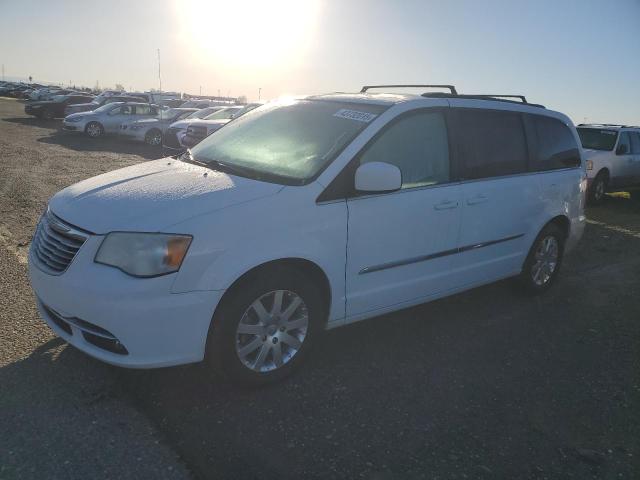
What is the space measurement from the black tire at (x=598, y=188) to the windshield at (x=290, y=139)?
9.38 meters

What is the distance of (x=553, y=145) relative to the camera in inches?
197

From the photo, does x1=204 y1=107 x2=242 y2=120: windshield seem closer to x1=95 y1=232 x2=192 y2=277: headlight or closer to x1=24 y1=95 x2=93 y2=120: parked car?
x1=24 y1=95 x2=93 y2=120: parked car

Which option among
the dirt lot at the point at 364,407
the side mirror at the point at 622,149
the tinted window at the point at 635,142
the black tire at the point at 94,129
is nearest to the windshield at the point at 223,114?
the black tire at the point at 94,129

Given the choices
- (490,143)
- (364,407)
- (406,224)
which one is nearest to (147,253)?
(364,407)

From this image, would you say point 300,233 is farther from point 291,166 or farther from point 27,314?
point 27,314

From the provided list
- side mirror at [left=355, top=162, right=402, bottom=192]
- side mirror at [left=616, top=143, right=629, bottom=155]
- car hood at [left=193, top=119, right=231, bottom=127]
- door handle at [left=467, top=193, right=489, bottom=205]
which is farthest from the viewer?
car hood at [left=193, top=119, right=231, bottom=127]

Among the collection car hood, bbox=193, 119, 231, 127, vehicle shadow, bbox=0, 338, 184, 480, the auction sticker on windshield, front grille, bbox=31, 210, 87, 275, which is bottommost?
vehicle shadow, bbox=0, 338, 184, 480

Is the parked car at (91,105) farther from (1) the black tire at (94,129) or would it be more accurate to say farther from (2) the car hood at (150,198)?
(2) the car hood at (150,198)

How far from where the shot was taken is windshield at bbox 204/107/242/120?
16.4 metres

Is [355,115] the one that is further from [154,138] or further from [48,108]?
[48,108]

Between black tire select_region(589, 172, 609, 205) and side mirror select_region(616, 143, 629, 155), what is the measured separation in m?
0.64

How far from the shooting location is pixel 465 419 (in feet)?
10.1

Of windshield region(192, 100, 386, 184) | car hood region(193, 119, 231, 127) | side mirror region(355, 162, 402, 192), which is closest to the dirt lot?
side mirror region(355, 162, 402, 192)

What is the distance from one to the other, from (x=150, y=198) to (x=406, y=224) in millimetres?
1663
